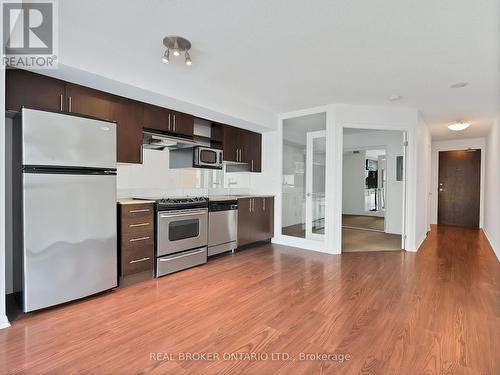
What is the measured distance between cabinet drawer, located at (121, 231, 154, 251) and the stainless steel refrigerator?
173mm

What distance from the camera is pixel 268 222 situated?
16.0 feet

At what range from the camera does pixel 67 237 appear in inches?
91.4

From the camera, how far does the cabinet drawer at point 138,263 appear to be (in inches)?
112

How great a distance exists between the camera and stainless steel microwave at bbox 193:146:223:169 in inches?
147

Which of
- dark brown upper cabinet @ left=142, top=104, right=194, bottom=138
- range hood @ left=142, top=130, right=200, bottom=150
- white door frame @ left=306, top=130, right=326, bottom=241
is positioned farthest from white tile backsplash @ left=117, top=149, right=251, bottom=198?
white door frame @ left=306, top=130, right=326, bottom=241

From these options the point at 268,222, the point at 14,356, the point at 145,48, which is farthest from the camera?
the point at 268,222

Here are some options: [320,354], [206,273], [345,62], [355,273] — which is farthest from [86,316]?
[345,62]

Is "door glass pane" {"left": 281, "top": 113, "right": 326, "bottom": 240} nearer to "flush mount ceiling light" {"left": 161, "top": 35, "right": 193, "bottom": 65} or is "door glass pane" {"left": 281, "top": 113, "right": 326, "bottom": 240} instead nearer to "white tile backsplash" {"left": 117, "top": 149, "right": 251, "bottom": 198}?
"white tile backsplash" {"left": 117, "top": 149, "right": 251, "bottom": 198}

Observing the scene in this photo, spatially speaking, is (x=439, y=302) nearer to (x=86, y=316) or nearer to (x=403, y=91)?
(x=403, y=91)

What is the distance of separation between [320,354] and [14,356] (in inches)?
78.8

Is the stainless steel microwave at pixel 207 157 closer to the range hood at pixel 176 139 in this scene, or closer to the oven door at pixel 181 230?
the range hood at pixel 176 139

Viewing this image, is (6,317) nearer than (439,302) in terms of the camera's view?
Yes

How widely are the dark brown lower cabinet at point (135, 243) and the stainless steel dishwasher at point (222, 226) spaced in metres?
0.96

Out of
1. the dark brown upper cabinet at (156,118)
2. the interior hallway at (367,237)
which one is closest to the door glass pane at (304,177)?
the interior hallway at (367,237)
